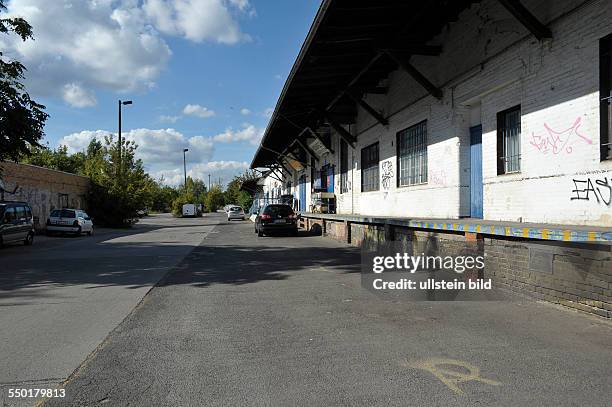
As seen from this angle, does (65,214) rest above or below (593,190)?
below

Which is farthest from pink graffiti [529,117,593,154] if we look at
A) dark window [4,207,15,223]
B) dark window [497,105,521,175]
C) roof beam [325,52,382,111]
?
dark window [4,207,15,223]

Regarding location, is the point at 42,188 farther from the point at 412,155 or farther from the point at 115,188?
the point at 412,155

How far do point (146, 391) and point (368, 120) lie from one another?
1613cm

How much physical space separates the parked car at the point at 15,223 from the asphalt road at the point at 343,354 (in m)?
12.9

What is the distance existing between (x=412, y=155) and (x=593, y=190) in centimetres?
763

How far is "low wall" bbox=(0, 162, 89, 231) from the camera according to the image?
85.8 ft

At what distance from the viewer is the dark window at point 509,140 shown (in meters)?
9.61

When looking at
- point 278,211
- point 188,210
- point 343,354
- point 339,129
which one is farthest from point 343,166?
point 188,210

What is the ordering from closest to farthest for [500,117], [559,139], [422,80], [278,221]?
[559,139]
[500,117]
[422,80]
[278,221]

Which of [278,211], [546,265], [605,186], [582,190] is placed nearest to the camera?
[546,265]

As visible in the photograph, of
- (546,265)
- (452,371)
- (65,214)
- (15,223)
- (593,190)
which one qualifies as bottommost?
(452,371)

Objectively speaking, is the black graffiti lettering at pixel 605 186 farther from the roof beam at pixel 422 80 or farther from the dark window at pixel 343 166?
the dark window at pixel 343 166

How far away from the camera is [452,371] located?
172 inches

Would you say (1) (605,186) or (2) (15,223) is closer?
(1) (605,186)
